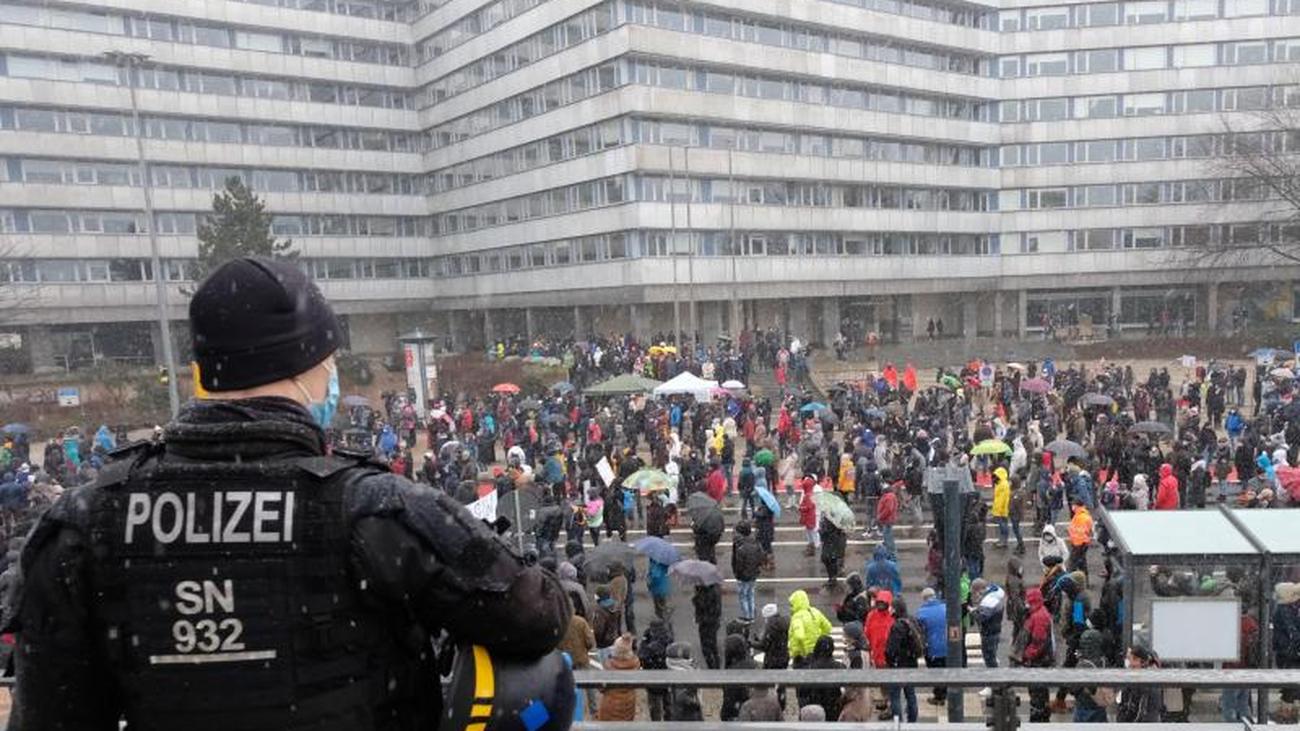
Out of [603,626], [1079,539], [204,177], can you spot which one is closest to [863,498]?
[1079,539]

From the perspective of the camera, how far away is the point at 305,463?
149 centimetres

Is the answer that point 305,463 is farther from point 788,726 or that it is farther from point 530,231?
point 530,231

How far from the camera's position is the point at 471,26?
5200 cm

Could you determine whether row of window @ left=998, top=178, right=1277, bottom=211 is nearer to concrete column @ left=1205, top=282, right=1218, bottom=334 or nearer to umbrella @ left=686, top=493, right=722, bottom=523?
concrete column @ left=1205, top=282, right=1218, bottom=334

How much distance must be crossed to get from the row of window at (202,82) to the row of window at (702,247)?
10.5m

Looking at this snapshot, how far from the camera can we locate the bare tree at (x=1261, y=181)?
4384 cm

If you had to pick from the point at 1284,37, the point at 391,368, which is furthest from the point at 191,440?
the point at 1284,37

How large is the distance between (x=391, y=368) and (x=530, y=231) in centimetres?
1093

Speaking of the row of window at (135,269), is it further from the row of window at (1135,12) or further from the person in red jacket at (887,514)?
the row of window at (1135,12)

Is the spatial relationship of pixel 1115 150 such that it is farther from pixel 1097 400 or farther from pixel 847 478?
pixel 847 478

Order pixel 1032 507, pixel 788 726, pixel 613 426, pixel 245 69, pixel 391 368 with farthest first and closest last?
pixel 245 69, pixel 391 368, pixel 613 426, pixel 1032 507, pixel 788 726

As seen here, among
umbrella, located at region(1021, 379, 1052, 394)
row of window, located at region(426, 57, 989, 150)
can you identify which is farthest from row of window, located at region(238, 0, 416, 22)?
umbrella, located at region(1021, 379, 1052, 394)

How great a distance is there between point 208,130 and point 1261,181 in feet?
A: 175

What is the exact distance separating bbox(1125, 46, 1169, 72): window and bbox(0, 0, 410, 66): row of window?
138 feet
